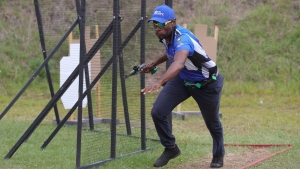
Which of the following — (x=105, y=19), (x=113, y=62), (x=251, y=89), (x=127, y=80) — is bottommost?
(x=251, y=89)

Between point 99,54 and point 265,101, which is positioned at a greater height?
point 99,54

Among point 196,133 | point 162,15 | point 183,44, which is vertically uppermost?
point 162,15

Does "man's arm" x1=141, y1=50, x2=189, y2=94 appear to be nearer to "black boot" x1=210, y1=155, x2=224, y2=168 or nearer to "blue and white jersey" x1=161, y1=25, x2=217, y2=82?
"blue and white jersey" x1=161, y1=25, x2=217, y2=82

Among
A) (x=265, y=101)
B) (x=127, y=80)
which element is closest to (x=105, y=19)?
(x=127, y=80)

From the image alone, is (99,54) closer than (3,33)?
Yes

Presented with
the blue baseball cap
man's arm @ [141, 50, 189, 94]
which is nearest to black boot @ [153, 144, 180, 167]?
man's arm @ [141, 50, 189, 94]

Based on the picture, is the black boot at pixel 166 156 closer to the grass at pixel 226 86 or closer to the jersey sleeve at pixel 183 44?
the grass at pixel 226 86

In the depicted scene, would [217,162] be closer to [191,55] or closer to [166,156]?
[166,156]

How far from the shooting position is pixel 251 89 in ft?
45.7

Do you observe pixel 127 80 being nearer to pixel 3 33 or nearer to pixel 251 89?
pixel 251 89

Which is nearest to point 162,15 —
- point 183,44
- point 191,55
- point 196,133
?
point 183,44

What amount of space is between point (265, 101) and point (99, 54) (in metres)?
6.77

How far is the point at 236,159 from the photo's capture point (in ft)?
22.8

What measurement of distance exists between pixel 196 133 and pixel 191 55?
3411 millimetres
